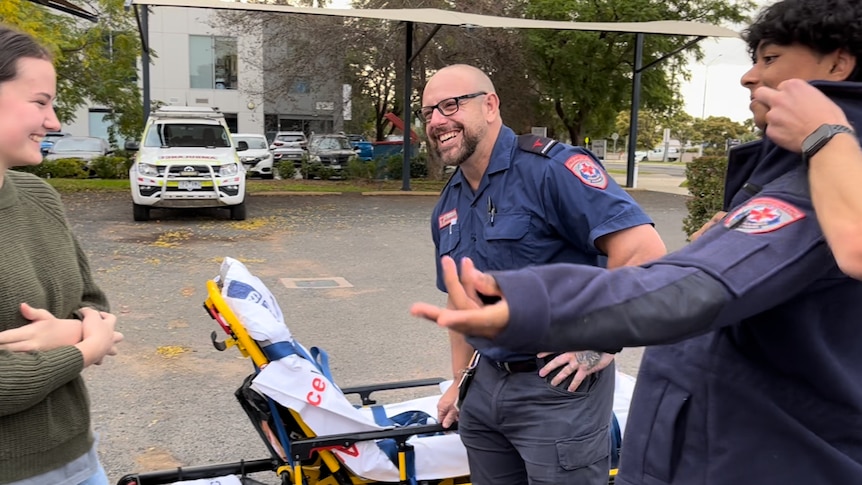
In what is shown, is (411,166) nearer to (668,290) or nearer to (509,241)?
(509,241)

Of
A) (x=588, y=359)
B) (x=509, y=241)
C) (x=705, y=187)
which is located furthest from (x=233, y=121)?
(x=588, y=359)

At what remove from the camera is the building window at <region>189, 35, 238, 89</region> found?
37594 mm

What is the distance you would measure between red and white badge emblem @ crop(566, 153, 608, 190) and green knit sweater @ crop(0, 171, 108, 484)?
1.61 meters

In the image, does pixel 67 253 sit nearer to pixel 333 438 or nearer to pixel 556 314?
pixel 333 438

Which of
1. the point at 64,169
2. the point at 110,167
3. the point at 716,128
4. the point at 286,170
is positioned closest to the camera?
the point at 64,169

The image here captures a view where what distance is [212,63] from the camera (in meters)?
38.4

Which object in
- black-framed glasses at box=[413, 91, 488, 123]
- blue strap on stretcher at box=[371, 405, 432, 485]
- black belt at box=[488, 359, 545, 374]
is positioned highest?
black-framed glasses at box=[413, 91, 488, 123]

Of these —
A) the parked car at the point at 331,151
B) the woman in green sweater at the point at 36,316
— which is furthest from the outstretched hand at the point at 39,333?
the parked car at the point at 331,151

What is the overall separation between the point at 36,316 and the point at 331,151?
2407 centimetres

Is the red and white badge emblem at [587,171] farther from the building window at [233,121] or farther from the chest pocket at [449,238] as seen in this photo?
the building window at [233,121]

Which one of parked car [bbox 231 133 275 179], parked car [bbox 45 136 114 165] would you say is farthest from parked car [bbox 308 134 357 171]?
parked car [bbox 45 136 114 165]

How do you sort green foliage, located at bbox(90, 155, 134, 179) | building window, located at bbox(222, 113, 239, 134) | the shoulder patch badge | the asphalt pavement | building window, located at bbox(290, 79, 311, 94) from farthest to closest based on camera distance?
1. building window, located at bbox(222, 113, 239, 134)
2. building window, located at bbox(290, 79, 311, 94)
3. green foliage, located at bbox(90, 155, 134, 179)
4. the asphalt pavement
5. the shoulder patch badge

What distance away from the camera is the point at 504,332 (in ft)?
3.15

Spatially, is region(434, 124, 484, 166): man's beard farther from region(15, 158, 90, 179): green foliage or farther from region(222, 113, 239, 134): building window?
region(222, 113, 239, 134): building window
